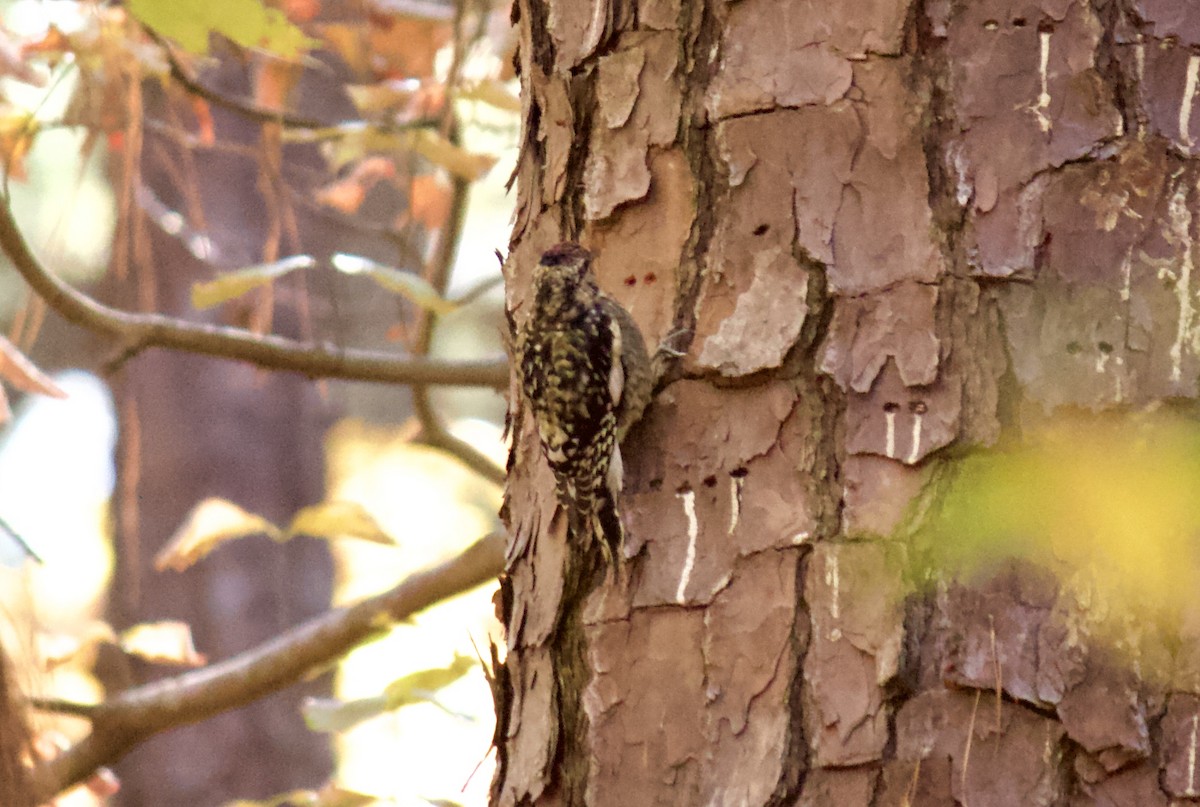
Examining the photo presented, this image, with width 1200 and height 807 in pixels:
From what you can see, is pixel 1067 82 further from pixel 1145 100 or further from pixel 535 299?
pixel 535 299

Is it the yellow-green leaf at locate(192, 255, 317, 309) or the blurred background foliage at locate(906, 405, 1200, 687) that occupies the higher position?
the yellow-green leaf at locate(192, 255, 317, 309)

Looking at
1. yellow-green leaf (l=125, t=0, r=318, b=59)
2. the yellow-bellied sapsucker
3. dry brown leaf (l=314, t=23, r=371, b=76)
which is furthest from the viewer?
dry brown leaf (l=314, t=23, r=371, b=76)

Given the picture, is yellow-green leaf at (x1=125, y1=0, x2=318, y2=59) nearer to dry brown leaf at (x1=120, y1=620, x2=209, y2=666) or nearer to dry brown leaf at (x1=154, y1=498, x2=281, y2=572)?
dry brown leaf at (x1=154, y1=498, x2=281, y2=572)

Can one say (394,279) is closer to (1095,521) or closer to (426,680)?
(426,680)

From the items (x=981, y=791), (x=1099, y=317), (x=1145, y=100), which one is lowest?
(x=981, y=791)

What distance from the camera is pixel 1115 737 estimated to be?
1536 mm

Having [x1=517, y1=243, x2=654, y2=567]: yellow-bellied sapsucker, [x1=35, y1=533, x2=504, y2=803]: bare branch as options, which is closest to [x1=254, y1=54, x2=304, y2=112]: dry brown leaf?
[x1=35, y1=533, x2=504, y2=803]: bare branch

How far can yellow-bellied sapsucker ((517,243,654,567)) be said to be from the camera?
6.48 ft

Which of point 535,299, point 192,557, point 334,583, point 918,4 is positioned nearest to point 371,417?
point 334,583

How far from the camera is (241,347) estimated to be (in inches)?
123

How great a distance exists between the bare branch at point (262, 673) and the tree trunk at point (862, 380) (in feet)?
4.35

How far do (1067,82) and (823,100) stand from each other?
1.10ft

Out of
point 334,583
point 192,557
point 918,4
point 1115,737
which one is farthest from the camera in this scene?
point 334,583

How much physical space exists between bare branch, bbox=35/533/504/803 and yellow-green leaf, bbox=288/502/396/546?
0.92 ft
